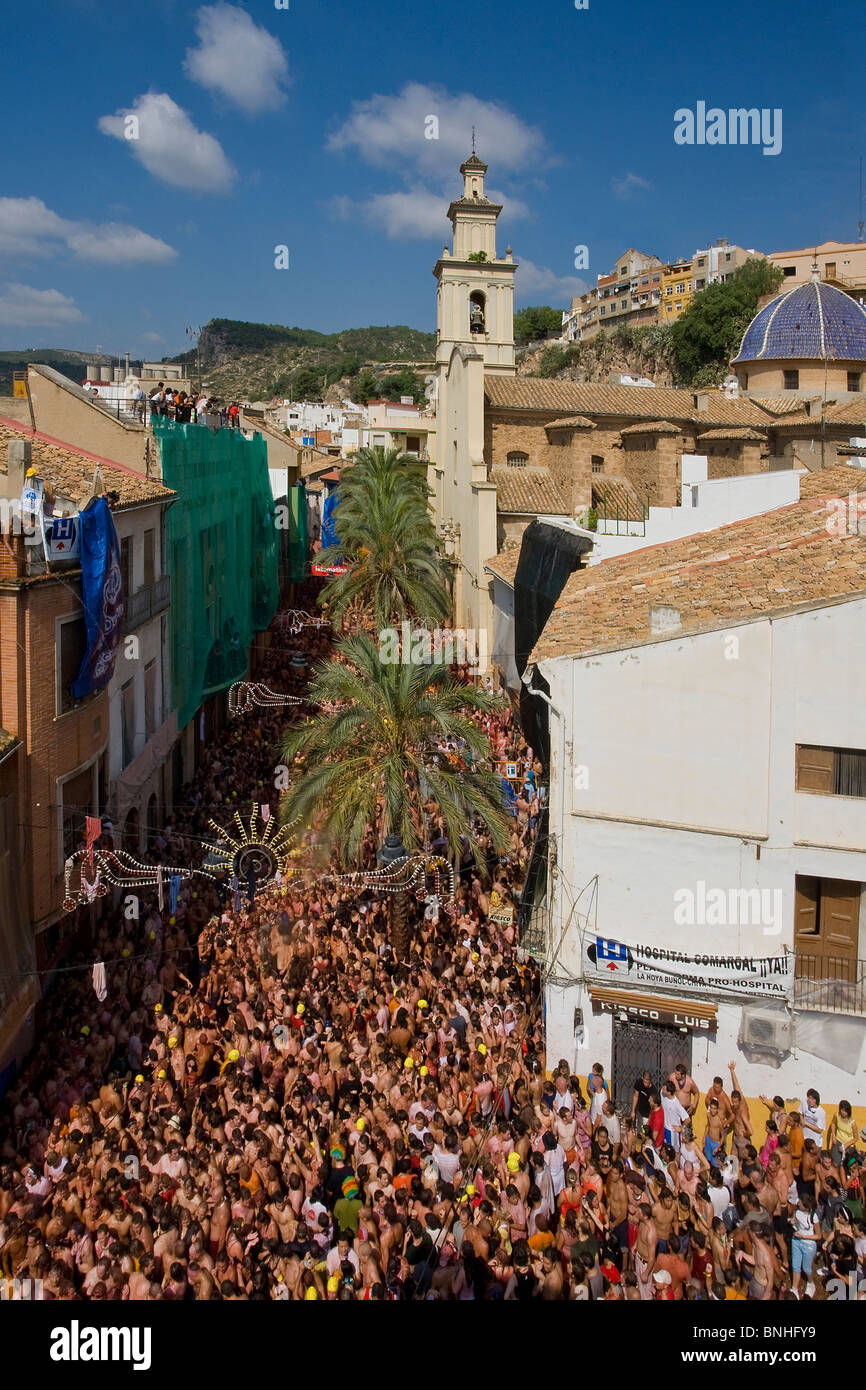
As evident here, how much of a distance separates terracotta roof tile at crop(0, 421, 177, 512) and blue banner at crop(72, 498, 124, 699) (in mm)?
800

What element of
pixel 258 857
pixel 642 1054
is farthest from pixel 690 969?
pixel 258 857

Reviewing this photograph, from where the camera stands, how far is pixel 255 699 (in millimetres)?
29781

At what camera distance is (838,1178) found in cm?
1017

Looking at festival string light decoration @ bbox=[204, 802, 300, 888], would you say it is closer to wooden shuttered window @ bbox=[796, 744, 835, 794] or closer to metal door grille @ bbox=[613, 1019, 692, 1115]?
metal door grille @ bbox=[613, 1019, 692, 1115]

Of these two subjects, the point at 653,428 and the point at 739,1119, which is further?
the point at 653,428

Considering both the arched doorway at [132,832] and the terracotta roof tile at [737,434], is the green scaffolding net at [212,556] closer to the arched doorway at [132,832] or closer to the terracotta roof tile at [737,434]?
the arched doorway at [132,832]

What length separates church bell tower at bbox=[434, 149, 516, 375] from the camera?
4509 centimetres

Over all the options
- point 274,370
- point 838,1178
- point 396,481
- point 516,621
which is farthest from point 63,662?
point 274,370

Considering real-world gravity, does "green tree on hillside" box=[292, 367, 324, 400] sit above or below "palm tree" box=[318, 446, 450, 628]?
above

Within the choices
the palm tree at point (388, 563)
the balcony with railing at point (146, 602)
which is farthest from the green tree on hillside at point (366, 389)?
the balcony with railing at point (146, 602)

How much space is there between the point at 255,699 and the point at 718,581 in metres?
17.7

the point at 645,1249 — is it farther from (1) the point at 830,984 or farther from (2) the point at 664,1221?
(1) the point at 830,984

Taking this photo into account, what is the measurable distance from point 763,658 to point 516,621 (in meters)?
14.9

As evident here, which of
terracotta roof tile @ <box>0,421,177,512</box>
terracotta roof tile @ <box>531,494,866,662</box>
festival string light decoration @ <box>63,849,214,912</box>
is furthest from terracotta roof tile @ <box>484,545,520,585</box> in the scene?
festival string light decoration @ <box>63,849,214,912</box>
